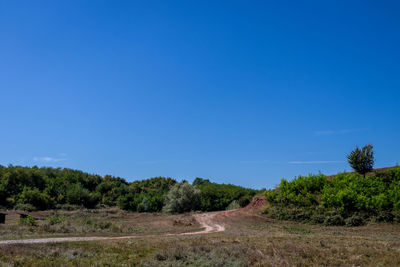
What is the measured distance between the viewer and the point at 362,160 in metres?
41.6

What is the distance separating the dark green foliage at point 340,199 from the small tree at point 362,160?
4.39ft

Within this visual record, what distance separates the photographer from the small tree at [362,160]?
137 feet

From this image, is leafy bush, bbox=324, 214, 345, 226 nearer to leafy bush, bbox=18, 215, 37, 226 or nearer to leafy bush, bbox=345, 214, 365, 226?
leafy bush, bbox=345, 214, 365, 226

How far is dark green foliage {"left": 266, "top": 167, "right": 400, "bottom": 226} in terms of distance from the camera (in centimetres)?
A: 3559

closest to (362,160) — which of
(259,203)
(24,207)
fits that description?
(259,203)

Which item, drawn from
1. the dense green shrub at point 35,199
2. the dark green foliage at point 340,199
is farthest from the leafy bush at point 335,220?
the dense green shrub at point 35,199

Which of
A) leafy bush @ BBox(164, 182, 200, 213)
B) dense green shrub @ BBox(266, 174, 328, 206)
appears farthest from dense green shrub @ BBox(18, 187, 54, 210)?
dense green shrub @ BBox(266, 174, 328, 206)

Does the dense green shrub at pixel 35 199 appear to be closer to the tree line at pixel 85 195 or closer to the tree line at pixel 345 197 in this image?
the tree line at pixel 85 195

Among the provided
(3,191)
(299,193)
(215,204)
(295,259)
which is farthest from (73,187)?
(295,259)

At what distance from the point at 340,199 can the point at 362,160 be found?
302 inches

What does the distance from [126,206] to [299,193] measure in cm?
4470

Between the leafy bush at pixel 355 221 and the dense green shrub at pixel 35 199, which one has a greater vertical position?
the dense green shrub at pixel 35 199

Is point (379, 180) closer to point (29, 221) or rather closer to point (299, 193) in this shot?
point (299, 193)

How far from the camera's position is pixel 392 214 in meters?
34.7
